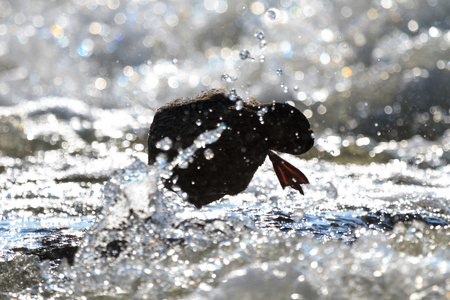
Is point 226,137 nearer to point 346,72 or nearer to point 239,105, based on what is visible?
point 239,105

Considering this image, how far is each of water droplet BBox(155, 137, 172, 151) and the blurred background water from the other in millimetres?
119

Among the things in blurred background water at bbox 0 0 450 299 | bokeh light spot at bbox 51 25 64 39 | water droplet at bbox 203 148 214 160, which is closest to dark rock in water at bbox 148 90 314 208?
water droplet at bbox 203 148 214 160

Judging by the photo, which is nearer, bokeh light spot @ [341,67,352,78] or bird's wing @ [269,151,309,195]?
bird's wing @ [269,151,309,195]

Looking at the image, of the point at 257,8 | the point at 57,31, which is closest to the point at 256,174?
the point at 257,8

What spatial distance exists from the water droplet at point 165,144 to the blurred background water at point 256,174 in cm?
12

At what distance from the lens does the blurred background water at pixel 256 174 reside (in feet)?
5.96

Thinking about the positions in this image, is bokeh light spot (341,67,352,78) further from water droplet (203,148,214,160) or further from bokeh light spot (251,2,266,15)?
water droplet (203,148,214,160)

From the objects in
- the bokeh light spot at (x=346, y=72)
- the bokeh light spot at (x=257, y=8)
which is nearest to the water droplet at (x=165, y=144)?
the bokeh light spot at (x=346, y=72)

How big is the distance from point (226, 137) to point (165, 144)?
0.23m

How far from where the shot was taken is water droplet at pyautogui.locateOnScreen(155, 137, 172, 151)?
220 cm

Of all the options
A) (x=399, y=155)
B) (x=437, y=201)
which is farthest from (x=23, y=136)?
(x=437, y=201)

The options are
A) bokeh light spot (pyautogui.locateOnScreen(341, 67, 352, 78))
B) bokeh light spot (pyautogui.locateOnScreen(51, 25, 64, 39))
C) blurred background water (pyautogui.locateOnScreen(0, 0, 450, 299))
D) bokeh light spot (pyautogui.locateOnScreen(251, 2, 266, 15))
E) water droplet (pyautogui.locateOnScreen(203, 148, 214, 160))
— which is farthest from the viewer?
bokeh light spot (pyautogui.locateOnScreen(51, 25, 64, 39))

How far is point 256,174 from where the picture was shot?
154 inches

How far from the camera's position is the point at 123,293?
5.96 ft
